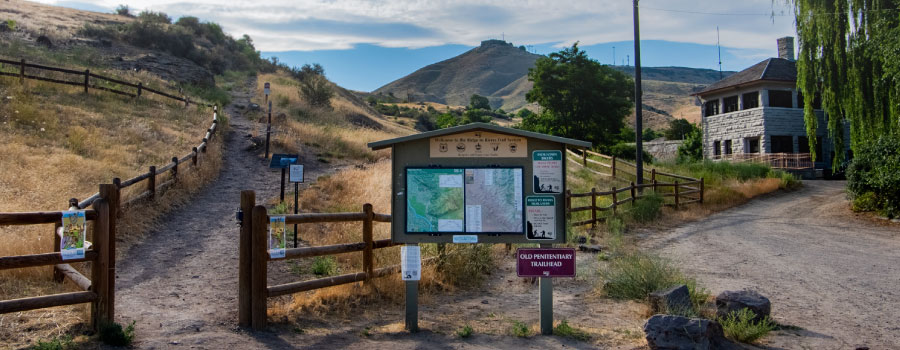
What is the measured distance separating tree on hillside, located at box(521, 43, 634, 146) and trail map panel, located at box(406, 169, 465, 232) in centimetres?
3118

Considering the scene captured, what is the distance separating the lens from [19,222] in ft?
18.2

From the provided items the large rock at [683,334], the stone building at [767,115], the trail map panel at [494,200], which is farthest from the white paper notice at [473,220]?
the stone building at [767,115]

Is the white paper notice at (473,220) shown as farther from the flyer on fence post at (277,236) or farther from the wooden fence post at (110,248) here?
the wooden fence post at (110,248)

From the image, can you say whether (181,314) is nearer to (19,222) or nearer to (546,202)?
(19,222)

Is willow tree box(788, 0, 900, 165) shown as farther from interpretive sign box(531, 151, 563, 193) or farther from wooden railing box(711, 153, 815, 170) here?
interpretive sign box(531, 151, 563, 193)

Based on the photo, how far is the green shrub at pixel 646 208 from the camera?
17547 mm

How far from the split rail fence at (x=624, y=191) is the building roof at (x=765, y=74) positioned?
8840 millimetres

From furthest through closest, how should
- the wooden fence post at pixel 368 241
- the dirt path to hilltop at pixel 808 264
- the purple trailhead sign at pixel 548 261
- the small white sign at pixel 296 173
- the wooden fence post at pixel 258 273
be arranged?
1. the small white sign at pixel 296 173
2. the wooden fence post at pixel 368 241
3. the dirt path to hilltop at pixel 808 264
4. the purple trailhead sign at pixel 548 261
5. the wooden fence post at pixel 258 273

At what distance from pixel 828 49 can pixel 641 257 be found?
1607 cm

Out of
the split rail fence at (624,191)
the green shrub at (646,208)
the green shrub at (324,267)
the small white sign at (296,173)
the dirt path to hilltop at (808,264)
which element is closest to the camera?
the dirt path to hilltop at (808,264)

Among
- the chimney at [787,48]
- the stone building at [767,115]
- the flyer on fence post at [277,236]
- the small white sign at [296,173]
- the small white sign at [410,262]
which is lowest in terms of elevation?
the small white sign at [410,262]

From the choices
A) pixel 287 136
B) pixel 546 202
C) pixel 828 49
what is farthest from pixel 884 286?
pixel 287 136

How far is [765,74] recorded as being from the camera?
3050cm

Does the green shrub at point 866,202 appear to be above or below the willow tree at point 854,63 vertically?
below
